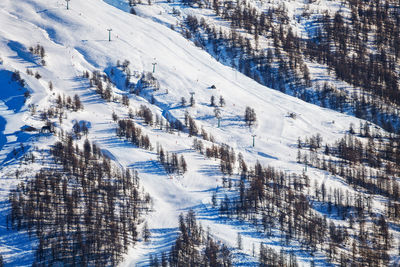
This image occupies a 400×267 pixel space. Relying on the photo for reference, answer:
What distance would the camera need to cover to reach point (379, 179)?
95.3 metres

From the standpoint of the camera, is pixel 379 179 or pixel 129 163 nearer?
pixel 129 163

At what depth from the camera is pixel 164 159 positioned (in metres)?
86.8

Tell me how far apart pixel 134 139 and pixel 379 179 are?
4437 cm

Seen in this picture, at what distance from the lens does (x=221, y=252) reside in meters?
66.3

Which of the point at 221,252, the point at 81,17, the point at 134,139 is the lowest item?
the point at 221,252

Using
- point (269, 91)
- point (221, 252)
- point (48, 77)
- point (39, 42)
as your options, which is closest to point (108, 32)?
point (39, 42)

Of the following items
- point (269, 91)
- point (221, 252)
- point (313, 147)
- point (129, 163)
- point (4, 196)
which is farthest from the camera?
point (269, 91)

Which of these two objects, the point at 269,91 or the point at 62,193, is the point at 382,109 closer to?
the point at 269,91

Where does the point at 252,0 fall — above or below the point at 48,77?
above

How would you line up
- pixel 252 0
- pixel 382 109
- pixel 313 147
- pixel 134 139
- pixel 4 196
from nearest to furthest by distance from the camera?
1. pixel 4 196
2. pixel 134 139
3. pixel 313 147
4. pixel 382 109
5. pixel 252 0

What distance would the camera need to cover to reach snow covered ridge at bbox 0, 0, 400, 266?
67938 mm

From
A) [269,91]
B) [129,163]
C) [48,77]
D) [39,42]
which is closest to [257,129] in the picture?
→ [269,91]

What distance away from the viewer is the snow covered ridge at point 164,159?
67.9 metres

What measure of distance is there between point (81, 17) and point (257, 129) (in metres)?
56.6
